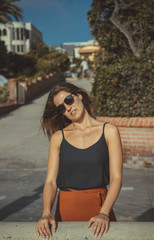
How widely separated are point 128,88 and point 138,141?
1360 millimetres

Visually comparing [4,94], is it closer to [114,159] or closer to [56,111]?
[56,111]

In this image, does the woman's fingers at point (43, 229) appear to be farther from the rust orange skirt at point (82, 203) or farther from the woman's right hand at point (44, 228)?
the rust orange skirt at point (82, 203)

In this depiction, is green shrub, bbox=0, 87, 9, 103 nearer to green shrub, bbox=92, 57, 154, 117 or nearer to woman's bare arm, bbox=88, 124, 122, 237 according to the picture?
green shrub, bbox=92, 57, 154, 117

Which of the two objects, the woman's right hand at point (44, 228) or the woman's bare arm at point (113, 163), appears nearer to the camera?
the woman's right hand at point (44, 228)

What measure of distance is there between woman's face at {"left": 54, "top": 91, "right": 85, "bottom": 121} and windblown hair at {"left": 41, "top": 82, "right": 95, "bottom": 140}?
0.11ft

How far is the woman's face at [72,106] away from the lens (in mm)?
2485

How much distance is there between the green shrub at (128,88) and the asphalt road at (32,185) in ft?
4.89

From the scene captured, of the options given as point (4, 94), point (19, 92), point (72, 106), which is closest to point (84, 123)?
point (72, 106)

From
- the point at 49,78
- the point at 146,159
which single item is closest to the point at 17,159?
the point at 146,159

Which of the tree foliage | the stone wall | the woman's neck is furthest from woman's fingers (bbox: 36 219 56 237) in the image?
the stone wall

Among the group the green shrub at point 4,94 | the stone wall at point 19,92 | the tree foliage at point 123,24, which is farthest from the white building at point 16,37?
the tree foliage at point 123,24

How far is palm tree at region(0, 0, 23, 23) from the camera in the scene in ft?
95.2

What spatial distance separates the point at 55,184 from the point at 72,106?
1.99ft

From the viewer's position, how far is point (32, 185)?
627 cm
